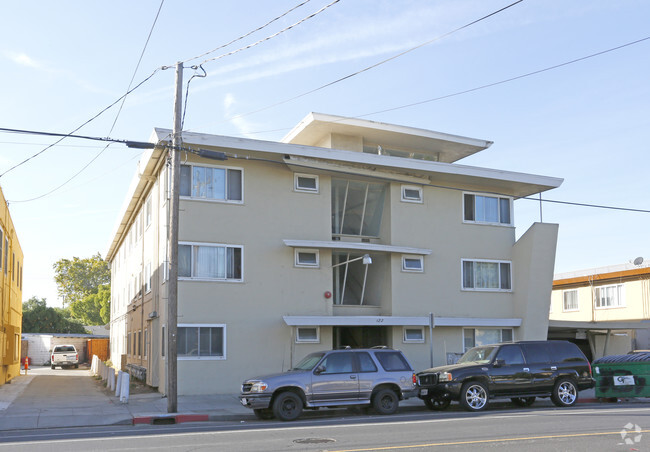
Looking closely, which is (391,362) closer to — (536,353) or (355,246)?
(536,353)

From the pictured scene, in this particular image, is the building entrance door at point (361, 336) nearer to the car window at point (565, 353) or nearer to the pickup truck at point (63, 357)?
the car window at point (565, 353)

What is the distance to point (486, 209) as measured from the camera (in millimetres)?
27719

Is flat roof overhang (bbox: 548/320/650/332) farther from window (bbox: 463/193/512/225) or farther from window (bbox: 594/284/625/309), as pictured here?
window (bbox: 594/284/625/309)

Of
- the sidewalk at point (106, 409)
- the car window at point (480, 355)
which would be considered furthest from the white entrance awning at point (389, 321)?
the car window at point (480, 355)

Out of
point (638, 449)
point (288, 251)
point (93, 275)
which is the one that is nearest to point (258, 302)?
point (288, 251)

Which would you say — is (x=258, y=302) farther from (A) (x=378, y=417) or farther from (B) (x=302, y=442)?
(B) (x=302, y=442)

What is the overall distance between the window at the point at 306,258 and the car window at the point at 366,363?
720 centimetres

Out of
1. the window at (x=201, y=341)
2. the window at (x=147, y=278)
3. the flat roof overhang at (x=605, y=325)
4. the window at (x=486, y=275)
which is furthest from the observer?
the flat roof overhang at (x=605, y=325)

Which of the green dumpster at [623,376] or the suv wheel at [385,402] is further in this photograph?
the green dumpster at [623,376]

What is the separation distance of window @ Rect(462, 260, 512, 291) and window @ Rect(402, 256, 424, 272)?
197 centimetres

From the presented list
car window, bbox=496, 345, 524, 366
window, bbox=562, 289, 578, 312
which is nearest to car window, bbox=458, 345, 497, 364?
car window, bbox=496, 345, 524, 366

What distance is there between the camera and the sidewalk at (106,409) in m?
16.3

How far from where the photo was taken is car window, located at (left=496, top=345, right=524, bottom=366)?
59.1 feet

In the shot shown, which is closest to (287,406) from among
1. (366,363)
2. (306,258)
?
(366,363)
